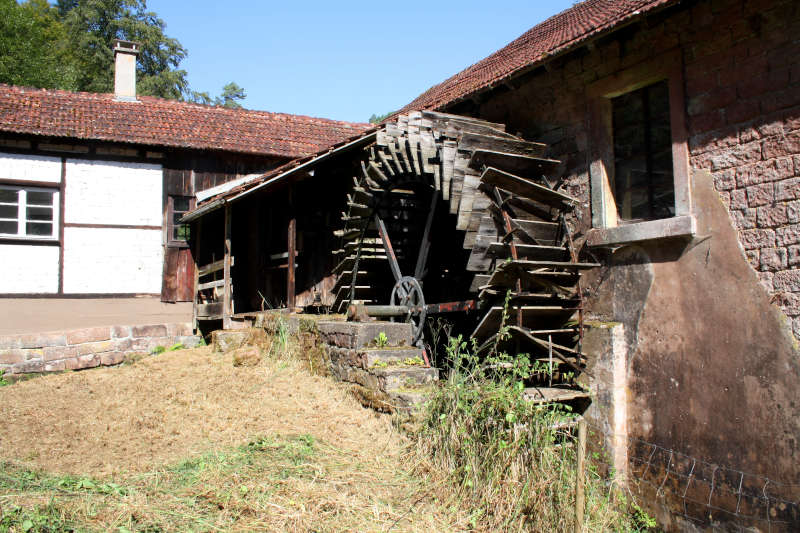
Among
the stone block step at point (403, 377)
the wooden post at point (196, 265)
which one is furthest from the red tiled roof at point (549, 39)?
the wooden post at point (196, 265)

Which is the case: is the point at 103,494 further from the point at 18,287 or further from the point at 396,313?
the point at 18,287

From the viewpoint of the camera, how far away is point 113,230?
1123cm

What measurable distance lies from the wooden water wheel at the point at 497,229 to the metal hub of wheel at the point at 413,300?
1 centimetres

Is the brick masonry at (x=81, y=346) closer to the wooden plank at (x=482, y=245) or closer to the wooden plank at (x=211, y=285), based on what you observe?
the wooden plank at (x=211, y=285)

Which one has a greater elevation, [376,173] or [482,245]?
[376,173]

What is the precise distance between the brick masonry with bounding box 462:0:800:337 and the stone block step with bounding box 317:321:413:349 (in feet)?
10.6

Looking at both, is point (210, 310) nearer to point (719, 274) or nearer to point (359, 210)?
point (359, 210)

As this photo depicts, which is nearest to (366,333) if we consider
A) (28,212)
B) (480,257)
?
(480,257)

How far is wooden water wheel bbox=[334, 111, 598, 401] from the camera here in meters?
5.74

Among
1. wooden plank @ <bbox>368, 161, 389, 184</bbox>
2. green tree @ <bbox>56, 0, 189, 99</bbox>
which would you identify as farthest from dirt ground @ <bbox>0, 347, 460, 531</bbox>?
green tree @ <bbox>56, 0, 189, 99</bbox>

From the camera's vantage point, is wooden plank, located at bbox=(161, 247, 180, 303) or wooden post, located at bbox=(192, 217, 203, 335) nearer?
wooden post, located at bbox=(192, 217, 203, 335)

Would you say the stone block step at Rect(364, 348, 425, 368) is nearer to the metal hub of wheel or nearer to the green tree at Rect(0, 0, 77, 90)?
the metal hub of wheel

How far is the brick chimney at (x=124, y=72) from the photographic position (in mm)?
12617

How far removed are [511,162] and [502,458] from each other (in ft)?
10.4
